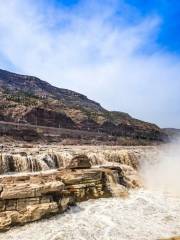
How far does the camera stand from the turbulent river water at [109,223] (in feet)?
41.7

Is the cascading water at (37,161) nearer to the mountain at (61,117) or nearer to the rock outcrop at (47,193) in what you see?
the rock outcrop at (47,193)

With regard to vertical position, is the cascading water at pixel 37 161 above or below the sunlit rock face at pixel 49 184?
above

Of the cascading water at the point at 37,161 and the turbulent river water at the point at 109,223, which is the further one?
the cascading water at the point at 37,161

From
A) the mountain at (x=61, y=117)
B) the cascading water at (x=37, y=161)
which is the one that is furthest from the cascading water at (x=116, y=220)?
the mountain at (x=61, y=117)

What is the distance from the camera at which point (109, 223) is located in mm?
14328

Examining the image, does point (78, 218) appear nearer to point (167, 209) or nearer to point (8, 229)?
point (8, 229)

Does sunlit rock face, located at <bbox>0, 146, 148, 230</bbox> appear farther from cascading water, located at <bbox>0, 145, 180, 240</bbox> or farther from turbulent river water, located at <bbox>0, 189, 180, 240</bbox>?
turbulent river water, located at <bbox>0, 189, 180, 240</bbox>

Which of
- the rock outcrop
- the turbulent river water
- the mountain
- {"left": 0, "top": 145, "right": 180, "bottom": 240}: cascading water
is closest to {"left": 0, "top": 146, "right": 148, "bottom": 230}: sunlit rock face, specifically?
the rock outcrop

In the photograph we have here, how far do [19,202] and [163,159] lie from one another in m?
31.1

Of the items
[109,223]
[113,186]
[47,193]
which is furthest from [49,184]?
[113,186]

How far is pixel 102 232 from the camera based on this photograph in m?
13.2

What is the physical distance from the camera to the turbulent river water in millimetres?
12695

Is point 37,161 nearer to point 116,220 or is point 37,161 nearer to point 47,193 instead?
point 47,193

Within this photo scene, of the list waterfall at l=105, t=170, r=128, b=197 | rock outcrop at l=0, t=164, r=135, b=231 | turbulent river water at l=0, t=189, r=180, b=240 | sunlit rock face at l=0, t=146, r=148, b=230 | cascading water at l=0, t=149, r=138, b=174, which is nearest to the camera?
turbulent river water at l=0, t=189, r=180, b=240
